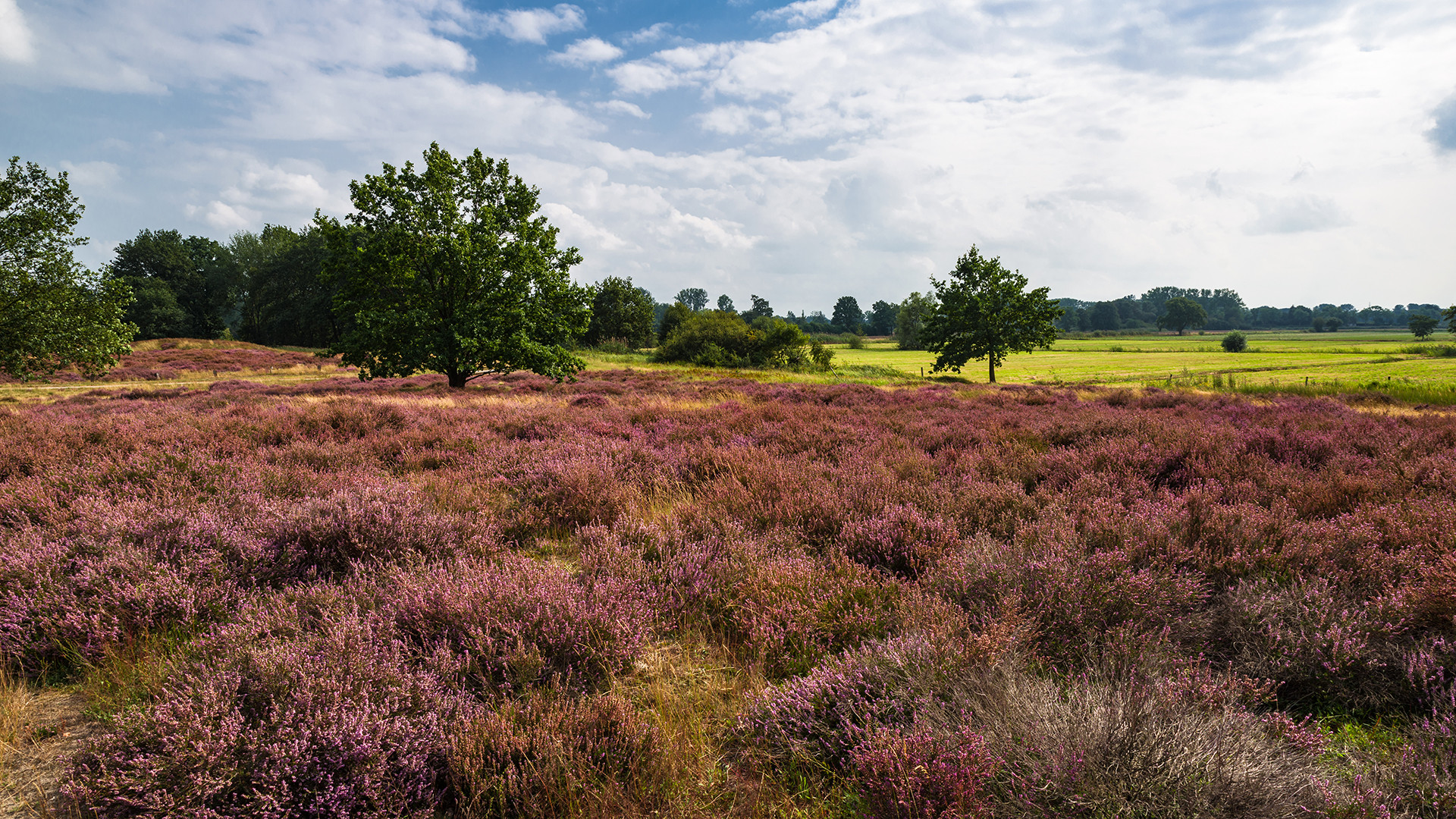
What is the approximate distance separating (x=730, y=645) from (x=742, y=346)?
2202 inches

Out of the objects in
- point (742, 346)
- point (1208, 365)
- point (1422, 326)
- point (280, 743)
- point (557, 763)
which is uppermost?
point (1422, 326)

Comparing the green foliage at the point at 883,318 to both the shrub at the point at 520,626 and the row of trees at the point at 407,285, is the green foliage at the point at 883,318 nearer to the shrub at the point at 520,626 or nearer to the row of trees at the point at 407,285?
the row of trees at the point at 407,285

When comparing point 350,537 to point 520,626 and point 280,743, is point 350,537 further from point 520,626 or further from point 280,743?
point 280,743

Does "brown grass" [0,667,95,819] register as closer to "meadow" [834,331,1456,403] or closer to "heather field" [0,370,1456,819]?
"heather field" [0,370,1456,819]

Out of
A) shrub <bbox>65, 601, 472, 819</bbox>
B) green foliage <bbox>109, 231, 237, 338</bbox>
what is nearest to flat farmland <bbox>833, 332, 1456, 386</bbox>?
shrub <bbox>65, 601, 472, 819</bbox>

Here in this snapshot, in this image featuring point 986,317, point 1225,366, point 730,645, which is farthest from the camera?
point 1225,366

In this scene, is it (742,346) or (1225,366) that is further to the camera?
(742,346)

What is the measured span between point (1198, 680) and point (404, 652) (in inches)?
124

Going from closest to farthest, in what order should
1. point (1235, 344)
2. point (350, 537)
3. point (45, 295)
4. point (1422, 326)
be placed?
point (350, 537) < point (45, 295) < point (1235, 344) < point (1422, 326)

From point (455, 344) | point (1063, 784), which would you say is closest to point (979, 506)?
point (1063, 784)

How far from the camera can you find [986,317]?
132 feet

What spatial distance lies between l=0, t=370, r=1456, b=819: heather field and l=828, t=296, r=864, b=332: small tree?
484 ft

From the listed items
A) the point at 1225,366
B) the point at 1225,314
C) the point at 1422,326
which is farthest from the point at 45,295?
the point at 1225,314

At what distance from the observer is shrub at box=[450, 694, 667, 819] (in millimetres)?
1764
